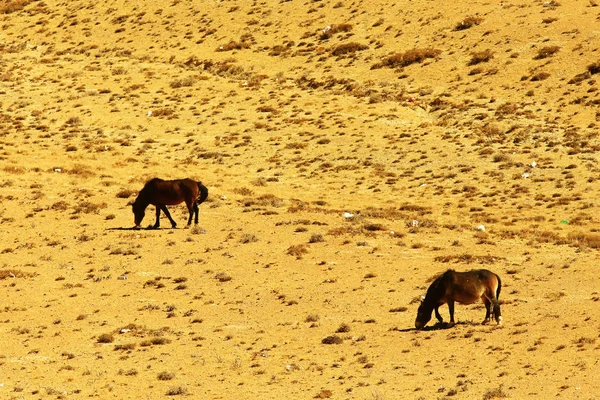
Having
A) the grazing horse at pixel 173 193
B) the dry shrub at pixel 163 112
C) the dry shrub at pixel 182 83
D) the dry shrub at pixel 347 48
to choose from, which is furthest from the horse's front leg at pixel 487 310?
the dry shrub at pixel 347 48

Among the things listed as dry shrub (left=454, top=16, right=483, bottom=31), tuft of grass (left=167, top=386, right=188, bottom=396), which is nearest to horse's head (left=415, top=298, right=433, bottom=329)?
tuft of grass (left=167, top=386, right=188, bottom=396)

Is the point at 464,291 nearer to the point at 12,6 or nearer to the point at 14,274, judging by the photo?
the point at 14,274

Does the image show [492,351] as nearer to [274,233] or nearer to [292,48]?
[274,233]

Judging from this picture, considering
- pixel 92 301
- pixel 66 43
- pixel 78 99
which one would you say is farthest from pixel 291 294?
pixel 66 43

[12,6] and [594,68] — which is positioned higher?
[12,6]

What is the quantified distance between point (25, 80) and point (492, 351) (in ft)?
191

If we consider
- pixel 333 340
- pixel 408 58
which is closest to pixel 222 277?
pixel 333 340

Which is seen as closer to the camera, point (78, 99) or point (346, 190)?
point (346, 190)

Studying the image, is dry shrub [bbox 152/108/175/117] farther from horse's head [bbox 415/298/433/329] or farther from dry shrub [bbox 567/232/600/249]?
horse's head [bbox 415/298/433/329]

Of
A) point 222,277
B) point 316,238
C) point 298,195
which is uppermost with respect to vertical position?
point 222,277

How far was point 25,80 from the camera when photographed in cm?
7512

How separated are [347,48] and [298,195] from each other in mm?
28100

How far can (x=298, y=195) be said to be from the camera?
49.6 meters

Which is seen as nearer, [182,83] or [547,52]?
[547,52]
